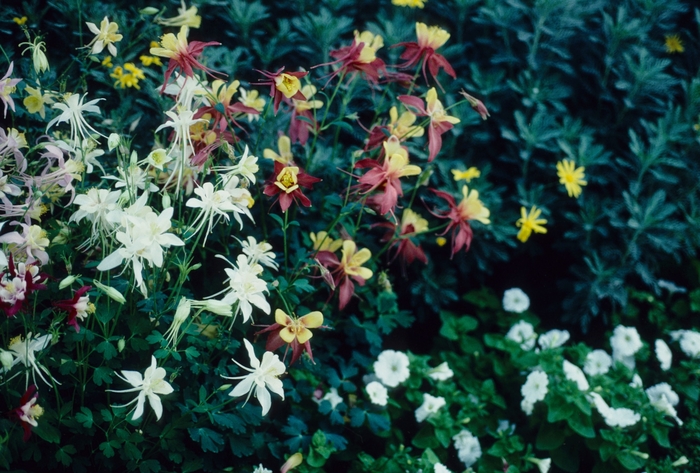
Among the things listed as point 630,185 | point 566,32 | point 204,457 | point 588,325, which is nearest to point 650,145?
point 630,185

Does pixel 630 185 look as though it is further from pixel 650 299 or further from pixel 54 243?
pixel 54 243

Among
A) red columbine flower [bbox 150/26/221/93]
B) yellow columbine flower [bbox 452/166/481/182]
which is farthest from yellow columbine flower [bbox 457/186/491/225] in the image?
red columbine flower [bbox 150/26/221/93]

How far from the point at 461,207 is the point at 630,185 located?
1.02 metres

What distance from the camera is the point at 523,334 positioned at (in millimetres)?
2658

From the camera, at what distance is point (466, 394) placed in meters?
2.53

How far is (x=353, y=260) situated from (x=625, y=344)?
4.33 ft

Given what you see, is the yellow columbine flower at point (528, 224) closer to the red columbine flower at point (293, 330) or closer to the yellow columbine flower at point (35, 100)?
the red columbine flower at point (293, 330)

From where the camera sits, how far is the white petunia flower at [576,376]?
93.3 inches

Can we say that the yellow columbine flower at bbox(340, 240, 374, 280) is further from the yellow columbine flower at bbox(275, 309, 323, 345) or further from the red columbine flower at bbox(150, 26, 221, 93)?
the red columbine flower at bbox(150, 26, 221, 93)

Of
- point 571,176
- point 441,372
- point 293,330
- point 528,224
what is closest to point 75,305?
point 293,330

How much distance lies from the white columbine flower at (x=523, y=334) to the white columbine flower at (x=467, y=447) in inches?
19.2

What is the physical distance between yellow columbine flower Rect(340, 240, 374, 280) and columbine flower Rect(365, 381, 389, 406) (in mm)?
461

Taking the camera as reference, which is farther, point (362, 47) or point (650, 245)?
point (650, 245)

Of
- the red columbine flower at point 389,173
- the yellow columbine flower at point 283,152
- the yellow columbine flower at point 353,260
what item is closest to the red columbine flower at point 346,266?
the yellow columbine flower at point 353,260
